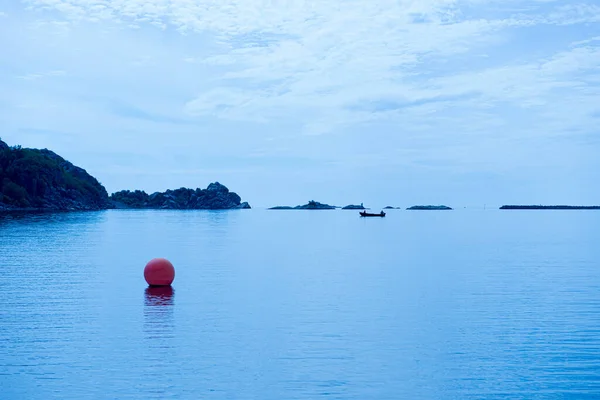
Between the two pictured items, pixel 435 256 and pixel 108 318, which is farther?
pixel 435 256

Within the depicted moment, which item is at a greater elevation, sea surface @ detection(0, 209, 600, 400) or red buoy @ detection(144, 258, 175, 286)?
red buoy @ detection(144, 258, 175, 286)

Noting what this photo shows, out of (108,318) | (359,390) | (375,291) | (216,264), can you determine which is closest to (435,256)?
(216,264)

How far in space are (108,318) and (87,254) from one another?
1192 inches

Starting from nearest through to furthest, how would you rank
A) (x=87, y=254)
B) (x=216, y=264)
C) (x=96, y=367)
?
(x=96, y=367) → (x=216, y=264) → (x=87, y=254)

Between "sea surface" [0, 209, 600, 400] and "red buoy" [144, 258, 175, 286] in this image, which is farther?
"red buoy" [144, 258, 175, 286]

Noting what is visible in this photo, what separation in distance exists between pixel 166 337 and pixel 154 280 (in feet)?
40.3

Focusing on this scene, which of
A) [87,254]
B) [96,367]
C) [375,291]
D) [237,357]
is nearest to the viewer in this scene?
[96,367]

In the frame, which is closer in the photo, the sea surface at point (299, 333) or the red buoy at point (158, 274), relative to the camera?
the sea surface at point (299, 333)

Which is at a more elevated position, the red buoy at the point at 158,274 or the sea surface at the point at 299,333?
the red buoy at the point at 158,274

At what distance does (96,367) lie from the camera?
16844mm

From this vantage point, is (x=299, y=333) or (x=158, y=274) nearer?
(x=299, y=333)

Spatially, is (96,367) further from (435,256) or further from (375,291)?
(435,256)

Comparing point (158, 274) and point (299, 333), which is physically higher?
point (158, 274)

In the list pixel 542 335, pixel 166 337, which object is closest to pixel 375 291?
pixel 542 335
